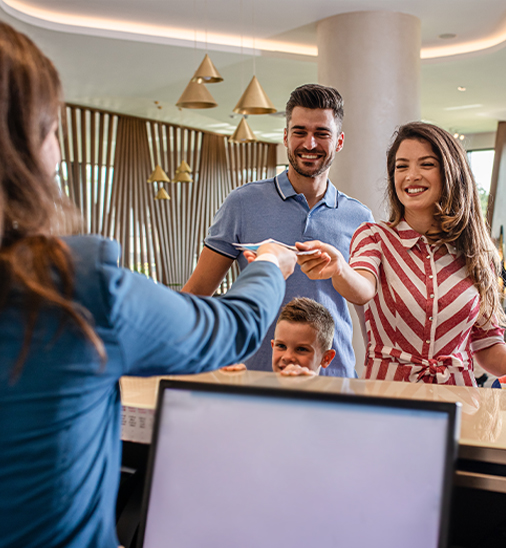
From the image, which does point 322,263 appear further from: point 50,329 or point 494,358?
point 50,329

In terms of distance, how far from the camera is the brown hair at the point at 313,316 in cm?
187

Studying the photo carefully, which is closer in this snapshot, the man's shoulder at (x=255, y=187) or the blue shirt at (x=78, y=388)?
the blue shirt at (x=78, y=388)

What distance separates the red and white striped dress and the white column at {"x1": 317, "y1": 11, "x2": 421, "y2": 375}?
10.0 feet

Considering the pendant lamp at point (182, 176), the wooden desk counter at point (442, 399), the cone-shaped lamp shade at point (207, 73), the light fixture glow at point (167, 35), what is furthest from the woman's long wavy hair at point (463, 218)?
the pendant lamp at point (182, 176)

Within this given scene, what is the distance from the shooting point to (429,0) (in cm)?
513

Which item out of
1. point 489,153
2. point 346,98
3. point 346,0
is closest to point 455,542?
point 346,98

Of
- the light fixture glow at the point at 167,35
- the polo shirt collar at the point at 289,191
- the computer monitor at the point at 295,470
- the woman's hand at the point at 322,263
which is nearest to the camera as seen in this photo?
the computer monitor at the point at 295,470

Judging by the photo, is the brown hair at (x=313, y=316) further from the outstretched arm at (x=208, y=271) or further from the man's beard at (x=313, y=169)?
the man's beard at (x=313, y=169)

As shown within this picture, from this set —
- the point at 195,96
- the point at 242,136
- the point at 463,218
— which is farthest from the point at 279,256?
the point at 242,136

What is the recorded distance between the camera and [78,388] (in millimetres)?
681

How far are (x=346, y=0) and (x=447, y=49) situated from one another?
7.15 feet

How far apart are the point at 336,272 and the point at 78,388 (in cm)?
97

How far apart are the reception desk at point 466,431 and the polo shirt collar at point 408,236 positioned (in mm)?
501

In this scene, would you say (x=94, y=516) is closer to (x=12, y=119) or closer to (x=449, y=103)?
(x=12, y=119)
